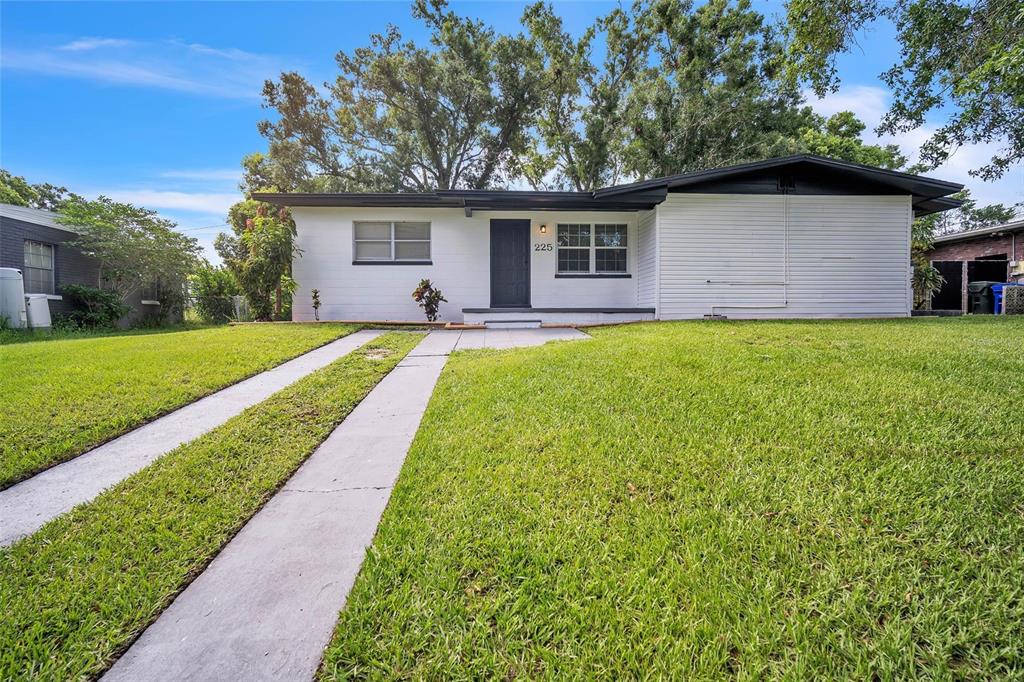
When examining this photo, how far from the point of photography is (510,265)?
10492 mm

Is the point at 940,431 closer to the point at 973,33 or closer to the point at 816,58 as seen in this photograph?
the point at 816,58

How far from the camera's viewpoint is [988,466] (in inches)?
82.4

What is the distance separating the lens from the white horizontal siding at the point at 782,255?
30.3 ft

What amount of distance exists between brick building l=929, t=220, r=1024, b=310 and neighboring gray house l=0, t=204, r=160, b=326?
976 inches

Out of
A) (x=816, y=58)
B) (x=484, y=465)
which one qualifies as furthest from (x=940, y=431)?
(x=816, y=58)

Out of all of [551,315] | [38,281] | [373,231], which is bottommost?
[551,315]

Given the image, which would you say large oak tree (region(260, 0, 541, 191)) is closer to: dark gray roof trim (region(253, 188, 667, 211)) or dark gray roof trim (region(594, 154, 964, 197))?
dark gray roof trim (region(253, 188, 667, 211))

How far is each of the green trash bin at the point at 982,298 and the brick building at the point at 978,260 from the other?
0.21 m

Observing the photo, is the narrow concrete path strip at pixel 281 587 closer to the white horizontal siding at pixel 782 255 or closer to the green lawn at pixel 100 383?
the green lawn at pixel 100 383

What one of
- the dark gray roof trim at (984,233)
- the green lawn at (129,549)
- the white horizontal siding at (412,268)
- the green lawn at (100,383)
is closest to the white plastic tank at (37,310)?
the green lawn at (100,383)

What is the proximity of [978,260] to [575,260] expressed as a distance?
48.4 ft

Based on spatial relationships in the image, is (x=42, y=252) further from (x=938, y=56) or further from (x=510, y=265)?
(x=938, y=56)

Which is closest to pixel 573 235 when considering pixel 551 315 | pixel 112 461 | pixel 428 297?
pixel 551 315

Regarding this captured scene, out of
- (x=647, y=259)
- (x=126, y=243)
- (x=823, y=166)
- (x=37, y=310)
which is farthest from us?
(x=126, y=243)
